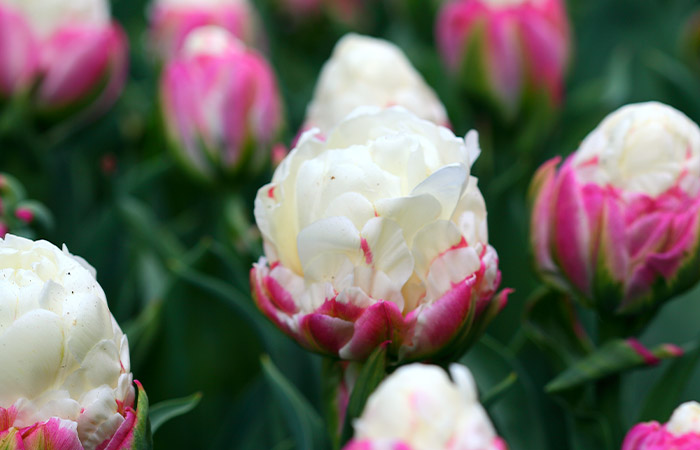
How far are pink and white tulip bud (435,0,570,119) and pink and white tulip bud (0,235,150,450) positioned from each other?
60 cm

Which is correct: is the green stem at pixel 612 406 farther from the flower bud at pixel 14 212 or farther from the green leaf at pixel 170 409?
the flower bud at pixel 14 212

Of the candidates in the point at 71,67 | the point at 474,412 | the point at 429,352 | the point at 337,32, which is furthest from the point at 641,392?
the point at 337,32

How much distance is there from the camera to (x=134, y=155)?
3.86 feet

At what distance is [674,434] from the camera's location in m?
0.44

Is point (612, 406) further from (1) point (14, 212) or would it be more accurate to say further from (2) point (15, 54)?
(2) point (15, 54)

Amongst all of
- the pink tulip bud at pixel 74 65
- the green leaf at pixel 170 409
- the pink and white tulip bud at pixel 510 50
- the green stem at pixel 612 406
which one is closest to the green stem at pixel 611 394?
the green stem at pixel 612 406

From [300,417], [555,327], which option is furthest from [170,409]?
[555,327]

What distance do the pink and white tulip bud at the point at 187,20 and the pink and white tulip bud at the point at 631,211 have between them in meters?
0.63

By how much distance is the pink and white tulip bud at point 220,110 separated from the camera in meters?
0.83

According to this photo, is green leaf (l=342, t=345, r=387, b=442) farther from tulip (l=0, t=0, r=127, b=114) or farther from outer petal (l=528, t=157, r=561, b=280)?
tulip (l=0, t=0, r=127, b=114)

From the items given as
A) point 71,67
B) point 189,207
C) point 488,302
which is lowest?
point 189,207

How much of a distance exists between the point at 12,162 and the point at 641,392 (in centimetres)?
72

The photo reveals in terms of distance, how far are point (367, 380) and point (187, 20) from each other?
72cm

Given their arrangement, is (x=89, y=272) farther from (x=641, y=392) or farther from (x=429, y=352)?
(x=641, y=392)
